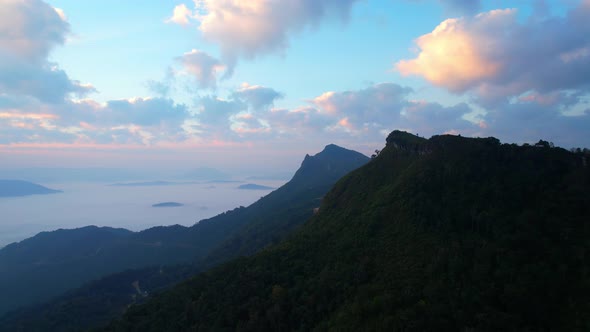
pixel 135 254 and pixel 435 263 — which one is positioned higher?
pixel 435 263

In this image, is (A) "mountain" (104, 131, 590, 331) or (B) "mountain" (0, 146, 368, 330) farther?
(B) "mountain" (0, 146, 368, 330)

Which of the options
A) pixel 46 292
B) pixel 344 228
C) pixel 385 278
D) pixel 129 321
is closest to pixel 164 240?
pixel 46 292

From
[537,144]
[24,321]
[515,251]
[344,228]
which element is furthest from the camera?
[24,321]

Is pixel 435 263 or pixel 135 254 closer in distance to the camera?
pixel 435 263

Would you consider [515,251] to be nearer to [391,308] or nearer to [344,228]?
[391,308]
